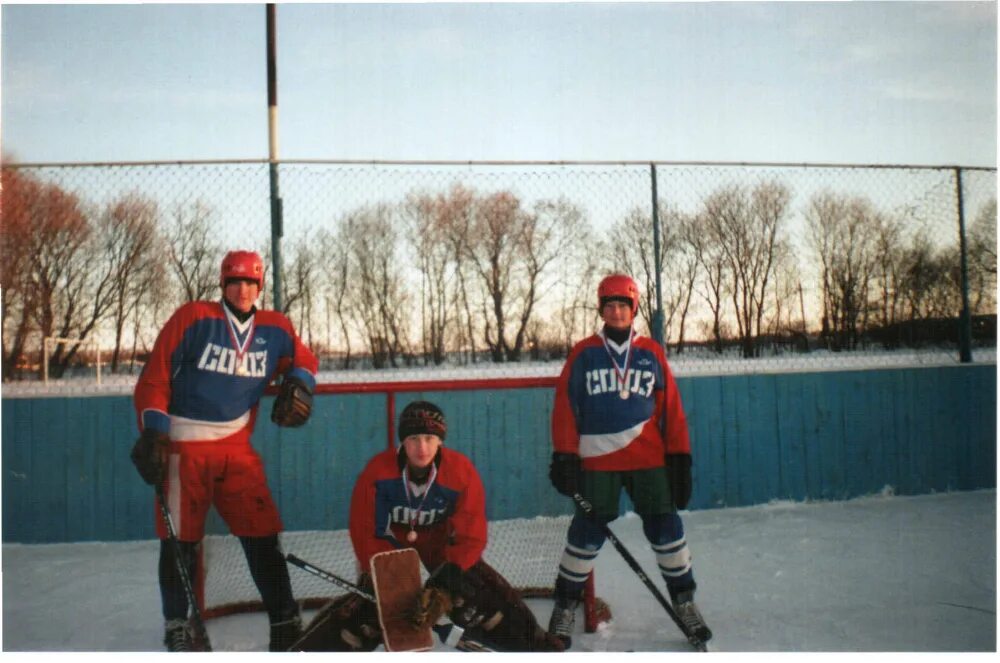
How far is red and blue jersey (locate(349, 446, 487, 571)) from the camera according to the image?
2.16 metres

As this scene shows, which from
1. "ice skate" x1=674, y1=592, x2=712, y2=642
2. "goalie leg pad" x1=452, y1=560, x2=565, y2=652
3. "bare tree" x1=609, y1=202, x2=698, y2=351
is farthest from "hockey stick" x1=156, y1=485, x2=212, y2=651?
"bare tree" x1=609, y1=202, x2=698, y2=351

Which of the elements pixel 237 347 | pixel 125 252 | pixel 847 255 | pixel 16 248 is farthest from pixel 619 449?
pixel 16 248

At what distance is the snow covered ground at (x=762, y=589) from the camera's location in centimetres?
242

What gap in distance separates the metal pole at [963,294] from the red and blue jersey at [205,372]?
3673mm

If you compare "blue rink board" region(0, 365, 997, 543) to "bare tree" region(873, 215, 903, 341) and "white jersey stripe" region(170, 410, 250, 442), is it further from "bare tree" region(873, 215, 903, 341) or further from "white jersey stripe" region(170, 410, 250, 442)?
"white jersey stripe" region(170, 410, 250, 442)

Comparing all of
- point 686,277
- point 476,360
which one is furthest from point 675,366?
point 476,360

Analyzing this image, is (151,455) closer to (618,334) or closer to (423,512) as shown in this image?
(423,512)

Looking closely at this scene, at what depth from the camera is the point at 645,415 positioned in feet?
8.06

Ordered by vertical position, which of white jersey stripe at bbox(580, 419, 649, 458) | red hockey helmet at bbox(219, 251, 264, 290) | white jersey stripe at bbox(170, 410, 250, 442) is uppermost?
red hockey helmet at bbox(219, 251, 264, 290)

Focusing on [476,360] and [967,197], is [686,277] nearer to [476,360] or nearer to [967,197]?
[476,360]

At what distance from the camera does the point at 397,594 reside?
2160mm

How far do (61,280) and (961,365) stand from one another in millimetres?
4896

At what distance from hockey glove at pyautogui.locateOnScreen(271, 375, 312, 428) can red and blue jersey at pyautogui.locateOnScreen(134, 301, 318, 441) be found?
4 centimetres

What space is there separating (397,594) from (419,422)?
21.2 inches
